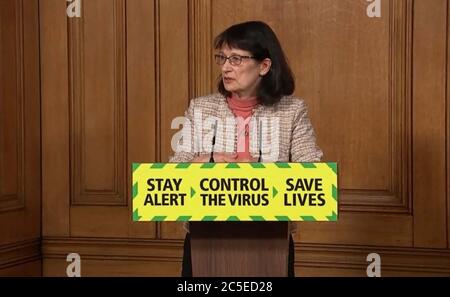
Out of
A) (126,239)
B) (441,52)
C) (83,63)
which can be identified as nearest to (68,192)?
(126,239)

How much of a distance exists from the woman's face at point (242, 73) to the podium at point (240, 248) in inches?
17.9

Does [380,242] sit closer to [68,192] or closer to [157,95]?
[157,95]

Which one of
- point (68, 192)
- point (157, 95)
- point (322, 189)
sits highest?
point (157, 95)

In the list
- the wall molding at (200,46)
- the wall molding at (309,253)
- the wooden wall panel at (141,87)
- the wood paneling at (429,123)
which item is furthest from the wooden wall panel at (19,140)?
the wood paneling at (429,123)

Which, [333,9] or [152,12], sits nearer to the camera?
[333,9]

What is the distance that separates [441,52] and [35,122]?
1.61 meters

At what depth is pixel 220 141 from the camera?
1720 millimetres

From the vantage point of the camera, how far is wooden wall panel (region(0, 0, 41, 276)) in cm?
277

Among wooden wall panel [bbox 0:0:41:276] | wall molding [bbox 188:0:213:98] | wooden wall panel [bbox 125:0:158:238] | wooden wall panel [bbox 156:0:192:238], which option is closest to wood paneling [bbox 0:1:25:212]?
wooden wall panel [bbox 0:0:41:276]

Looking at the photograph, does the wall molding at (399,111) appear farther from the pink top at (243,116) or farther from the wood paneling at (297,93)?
the pink top at (243,116)

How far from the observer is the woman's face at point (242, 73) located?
1746mm

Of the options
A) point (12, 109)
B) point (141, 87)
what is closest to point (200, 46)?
point (141, 87)

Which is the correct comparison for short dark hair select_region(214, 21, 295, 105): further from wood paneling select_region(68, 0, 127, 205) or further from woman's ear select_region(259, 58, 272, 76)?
wood paneling select_region(68, 0, 127, 205)

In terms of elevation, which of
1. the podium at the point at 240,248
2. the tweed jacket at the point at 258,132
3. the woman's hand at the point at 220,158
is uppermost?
the tweed jacket at the point at 258,132
